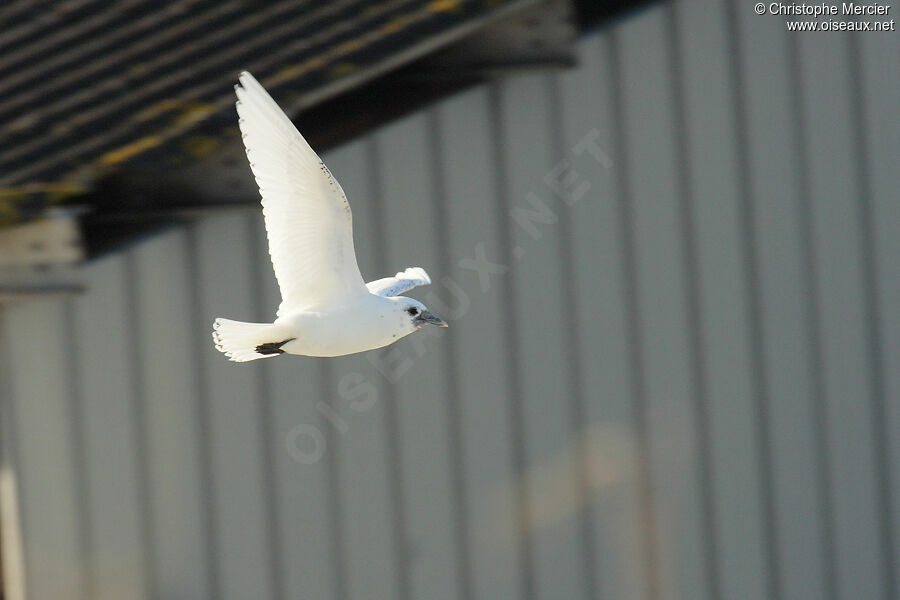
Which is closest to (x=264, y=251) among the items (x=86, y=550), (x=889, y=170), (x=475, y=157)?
(x=475, y=157)

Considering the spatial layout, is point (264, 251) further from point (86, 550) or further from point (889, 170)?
point (889, 170)

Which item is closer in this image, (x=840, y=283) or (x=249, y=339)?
(x=249, y=339)

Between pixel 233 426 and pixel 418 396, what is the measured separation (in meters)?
0.60

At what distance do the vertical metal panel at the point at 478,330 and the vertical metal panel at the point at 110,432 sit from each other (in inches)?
41.0

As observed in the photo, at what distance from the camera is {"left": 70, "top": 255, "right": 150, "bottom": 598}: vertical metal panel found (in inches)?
152

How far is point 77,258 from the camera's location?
3701mm

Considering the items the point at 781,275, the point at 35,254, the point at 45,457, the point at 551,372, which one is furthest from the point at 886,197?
the point at 45,457

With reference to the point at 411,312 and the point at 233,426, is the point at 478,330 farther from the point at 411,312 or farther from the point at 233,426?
the point at 411,312

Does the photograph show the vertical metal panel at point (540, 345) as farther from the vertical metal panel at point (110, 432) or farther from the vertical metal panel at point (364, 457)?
the vertical metal panel at point (110, 432)

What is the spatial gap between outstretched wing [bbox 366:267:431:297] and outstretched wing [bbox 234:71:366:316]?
305 millimetres

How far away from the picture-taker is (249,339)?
3002 millimetres

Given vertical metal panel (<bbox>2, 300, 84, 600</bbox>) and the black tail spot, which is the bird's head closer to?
the black tail spot

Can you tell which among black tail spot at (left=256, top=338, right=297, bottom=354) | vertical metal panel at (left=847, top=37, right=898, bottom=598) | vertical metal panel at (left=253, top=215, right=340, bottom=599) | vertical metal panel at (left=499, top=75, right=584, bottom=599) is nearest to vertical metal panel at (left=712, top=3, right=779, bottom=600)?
vertical metal panel at (left=847, top=37, right=898, bottom=598)

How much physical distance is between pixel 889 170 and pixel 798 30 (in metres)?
0.58
